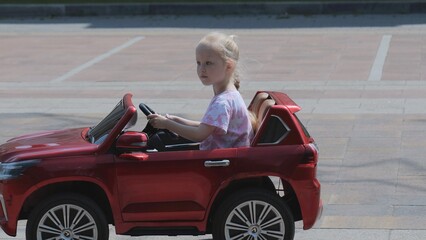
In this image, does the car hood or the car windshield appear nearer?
the car hood

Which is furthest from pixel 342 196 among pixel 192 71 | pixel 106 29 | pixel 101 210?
pixel 106 29

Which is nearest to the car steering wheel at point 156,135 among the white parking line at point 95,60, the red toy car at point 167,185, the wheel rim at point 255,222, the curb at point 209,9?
the red toy car at point 167,185

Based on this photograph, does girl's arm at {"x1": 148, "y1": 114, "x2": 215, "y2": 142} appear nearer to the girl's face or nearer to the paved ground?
the girl's face

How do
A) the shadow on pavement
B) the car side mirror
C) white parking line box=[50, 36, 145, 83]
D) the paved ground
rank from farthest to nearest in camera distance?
the shadow on pavement → white parking line box=[50, 36, 145, 83] → the paved ground → the car side mirror

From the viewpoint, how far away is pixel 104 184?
605 centimetres

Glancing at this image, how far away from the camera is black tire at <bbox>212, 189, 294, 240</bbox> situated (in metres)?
6.05

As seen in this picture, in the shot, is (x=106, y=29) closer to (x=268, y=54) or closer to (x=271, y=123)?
(x=268, y=54)

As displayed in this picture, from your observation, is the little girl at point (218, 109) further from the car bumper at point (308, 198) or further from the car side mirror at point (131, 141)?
the car bumper at point (308, 198)

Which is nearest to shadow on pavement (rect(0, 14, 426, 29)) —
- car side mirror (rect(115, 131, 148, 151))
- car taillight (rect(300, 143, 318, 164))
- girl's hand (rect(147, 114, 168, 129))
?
car taillight (rect(300, 143, 318, 164))

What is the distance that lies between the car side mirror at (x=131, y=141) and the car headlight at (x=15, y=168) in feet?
1.75

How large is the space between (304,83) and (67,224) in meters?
8.48

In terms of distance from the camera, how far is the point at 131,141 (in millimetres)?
6008

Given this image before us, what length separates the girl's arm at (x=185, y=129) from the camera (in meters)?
6.11

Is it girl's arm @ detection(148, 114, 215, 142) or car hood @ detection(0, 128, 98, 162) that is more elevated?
girl's arm @ detection(148, 114, 215, 142)
